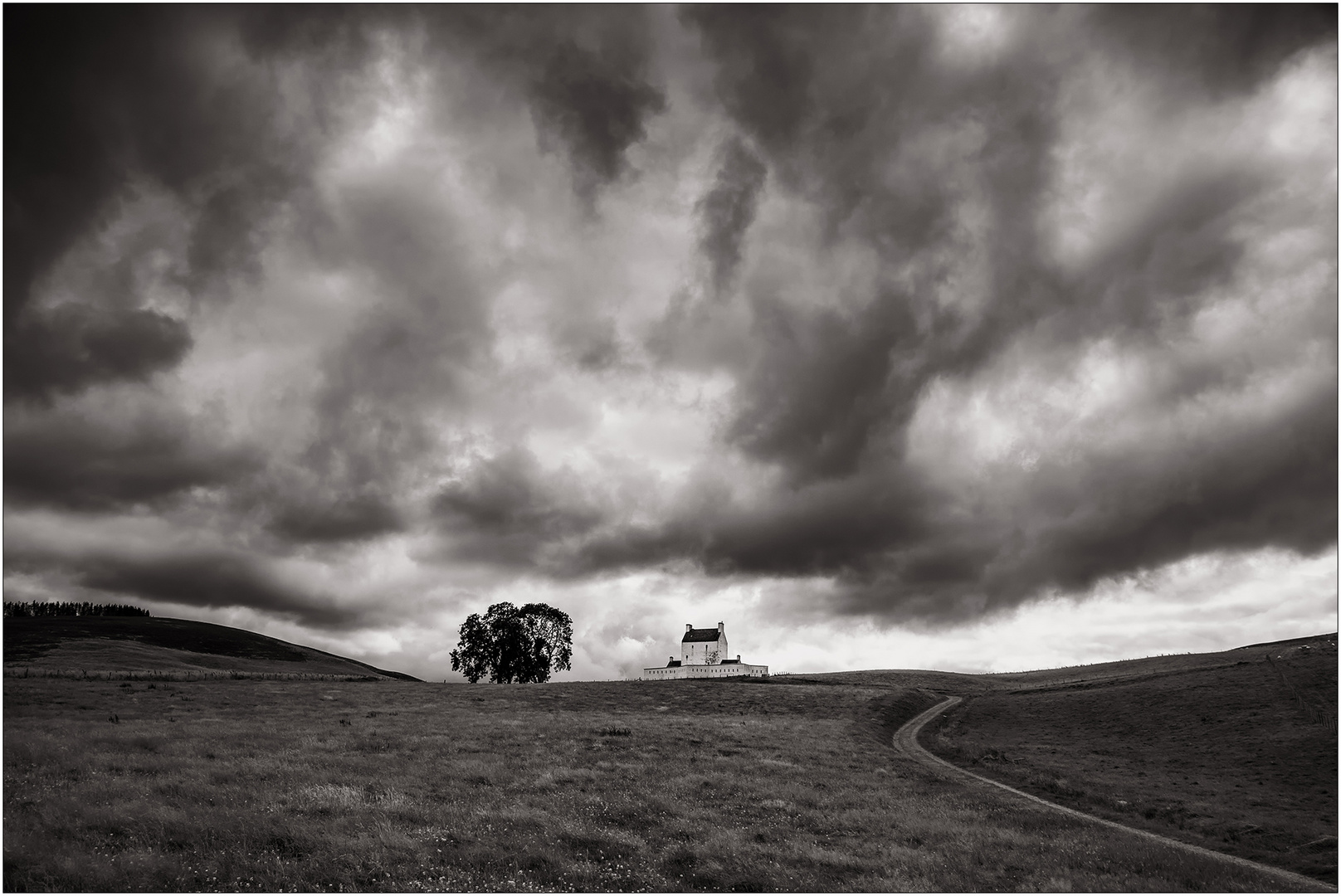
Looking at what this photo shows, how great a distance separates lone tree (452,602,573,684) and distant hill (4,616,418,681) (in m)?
9.01

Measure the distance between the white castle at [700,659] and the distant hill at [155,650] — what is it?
6090cm

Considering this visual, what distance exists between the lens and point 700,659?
17538cm

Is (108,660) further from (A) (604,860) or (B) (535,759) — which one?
(A) (604,860)

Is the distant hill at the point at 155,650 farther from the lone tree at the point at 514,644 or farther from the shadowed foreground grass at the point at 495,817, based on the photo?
the shadowed foreground grass at the point at 495,817

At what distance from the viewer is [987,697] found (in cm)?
8731

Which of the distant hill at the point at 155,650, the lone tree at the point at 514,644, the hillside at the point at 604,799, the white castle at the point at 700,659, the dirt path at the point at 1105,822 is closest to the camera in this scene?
the hillside at the point at 604,799

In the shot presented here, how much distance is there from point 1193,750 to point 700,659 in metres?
136

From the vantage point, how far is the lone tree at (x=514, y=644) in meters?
109

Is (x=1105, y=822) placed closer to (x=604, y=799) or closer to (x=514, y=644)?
(x=604, y=799)

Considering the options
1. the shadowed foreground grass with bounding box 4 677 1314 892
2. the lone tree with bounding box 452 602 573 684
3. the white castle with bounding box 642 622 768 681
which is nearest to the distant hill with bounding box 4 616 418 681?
the lone tree with bounding box 452 602 573 684

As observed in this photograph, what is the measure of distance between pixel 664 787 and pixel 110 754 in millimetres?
21181

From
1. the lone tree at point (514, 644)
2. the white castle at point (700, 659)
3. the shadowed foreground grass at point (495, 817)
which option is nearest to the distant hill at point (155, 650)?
the lone tree at point (514, 644)

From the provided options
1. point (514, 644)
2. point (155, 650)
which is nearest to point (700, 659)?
point (514, 644)

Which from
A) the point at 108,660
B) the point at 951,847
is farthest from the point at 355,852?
the point at 108,660
